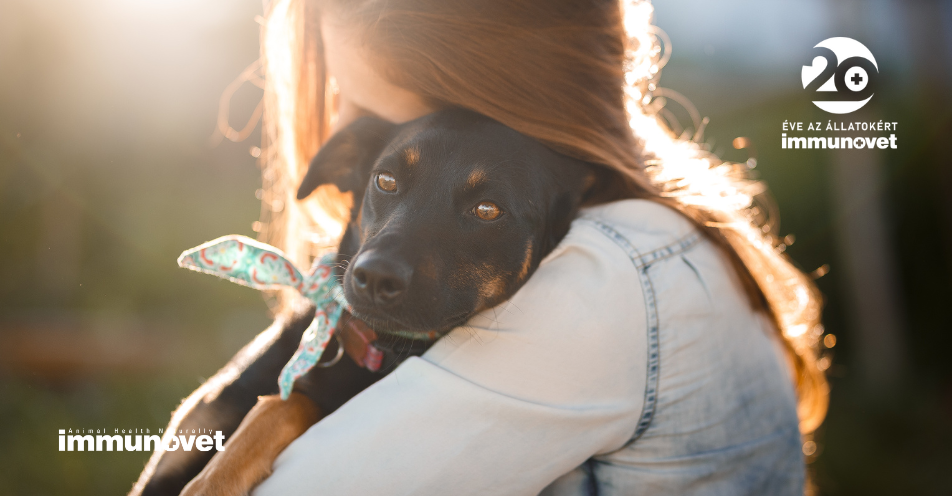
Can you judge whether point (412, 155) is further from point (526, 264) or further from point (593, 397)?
point (593, 397)

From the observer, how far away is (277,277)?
6.04 feet

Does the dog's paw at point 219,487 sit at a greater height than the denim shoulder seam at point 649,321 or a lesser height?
lesser

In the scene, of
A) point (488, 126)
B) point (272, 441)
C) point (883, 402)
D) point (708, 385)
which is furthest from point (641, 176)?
point (883, 402)

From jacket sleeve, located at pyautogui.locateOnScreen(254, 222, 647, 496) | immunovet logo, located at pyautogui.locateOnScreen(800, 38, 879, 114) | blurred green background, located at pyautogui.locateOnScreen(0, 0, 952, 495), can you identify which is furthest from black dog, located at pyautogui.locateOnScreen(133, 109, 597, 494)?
blurred green background, located at pyautogui.locateOnScreen(0, 0, 952, 495)

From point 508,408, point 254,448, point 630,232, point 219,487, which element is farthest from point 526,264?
point 219,487

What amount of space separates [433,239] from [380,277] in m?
0.22

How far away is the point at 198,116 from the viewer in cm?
577

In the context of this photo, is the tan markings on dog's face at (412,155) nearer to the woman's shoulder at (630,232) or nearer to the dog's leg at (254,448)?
the woman's shoulder at (630,232)

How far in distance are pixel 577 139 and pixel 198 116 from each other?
5.13 m

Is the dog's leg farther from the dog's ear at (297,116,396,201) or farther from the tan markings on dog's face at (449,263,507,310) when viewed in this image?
the dog's ear at (297,116,396,201)

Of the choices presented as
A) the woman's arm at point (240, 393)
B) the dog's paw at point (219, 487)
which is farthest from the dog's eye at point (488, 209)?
the dog's paw at point (219, 487)

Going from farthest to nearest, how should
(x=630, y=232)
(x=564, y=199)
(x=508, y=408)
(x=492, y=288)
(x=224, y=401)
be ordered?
(x=224, y=401), (x=564, y=199), (x=492, y=288), (x=630, y=232), (x=508, y=408)

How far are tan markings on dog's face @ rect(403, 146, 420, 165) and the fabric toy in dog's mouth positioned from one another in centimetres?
45

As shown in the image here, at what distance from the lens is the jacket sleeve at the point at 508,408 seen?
1.27 meters
